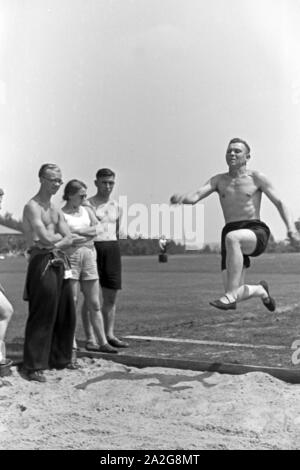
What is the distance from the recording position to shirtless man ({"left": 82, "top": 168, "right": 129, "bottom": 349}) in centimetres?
533

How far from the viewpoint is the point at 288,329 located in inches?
280

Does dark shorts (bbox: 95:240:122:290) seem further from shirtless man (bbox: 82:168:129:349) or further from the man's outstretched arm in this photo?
the man's outstretched arm

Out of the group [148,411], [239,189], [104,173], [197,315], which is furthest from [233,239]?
[197,315]

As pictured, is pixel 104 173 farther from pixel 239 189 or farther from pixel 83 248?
pixel 239 189

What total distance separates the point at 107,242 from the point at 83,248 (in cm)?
40

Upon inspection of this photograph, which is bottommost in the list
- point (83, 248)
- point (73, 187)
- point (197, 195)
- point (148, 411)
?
point (148, 411)

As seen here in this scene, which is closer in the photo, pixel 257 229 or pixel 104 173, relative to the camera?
pixel 257 229

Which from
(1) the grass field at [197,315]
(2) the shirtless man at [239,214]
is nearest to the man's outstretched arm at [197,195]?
(2) the shirtless man at [239,214]

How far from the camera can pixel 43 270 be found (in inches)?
180

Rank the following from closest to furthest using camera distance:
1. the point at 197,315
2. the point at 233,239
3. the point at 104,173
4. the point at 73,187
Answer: the point at 233,239 → the point at 73,187 → the point at 104,173 → the point at 197,315

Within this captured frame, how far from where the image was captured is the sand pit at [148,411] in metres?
3.27

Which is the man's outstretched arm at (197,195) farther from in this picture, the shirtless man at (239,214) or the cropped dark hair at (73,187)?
the cropped dark hair at (73,187)
